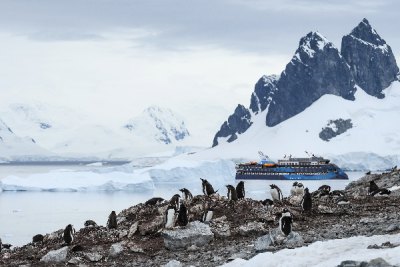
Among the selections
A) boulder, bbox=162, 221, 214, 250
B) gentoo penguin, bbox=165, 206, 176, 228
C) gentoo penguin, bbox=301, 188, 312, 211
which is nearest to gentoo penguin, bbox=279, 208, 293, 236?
boulder, bbox=162, 221, 214, 250

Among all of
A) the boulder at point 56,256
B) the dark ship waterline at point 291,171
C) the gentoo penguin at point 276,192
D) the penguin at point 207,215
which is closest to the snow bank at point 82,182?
the dark ship waterline at point 291,171

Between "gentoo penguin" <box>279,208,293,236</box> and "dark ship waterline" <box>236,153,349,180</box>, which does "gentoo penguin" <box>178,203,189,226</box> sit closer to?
"gentoo penguin" <box>279,208,293,236</box>

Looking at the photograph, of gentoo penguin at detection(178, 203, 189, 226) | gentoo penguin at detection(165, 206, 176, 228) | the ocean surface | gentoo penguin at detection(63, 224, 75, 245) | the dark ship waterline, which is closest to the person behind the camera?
gentoo penguin at detection(178, 203, 189, 226)

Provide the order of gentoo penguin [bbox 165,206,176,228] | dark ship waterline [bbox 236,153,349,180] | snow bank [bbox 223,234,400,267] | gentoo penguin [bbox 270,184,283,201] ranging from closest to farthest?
snow bank [bbox 223,234,400,267] → gentoo penguin [bbox 165,206,176,228] → gentoo penguin [bbox 270,184,283,201] → dark ship waterline [bbox 236,153,349,180]

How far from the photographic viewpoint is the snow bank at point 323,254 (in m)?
18.7

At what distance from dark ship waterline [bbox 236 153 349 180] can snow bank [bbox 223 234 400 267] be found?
484ft

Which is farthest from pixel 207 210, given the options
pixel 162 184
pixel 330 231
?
pixel 162 184

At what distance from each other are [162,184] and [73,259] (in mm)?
138575

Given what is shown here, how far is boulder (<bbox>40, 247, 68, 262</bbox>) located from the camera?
23672 mm

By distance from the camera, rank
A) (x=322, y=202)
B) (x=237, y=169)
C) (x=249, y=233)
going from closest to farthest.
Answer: (x=249, y=233) < (x=322, y=202) < (x=237, y=169)

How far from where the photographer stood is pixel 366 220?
81.7 feet

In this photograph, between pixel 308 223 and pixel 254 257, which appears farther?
pixel 308 223

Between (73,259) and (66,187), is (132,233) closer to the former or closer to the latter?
(73,259)

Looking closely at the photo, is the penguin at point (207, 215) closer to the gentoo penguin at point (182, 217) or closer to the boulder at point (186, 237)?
the gentoo penguin at point (182, 217)
